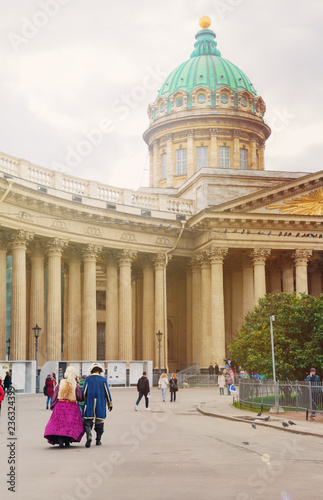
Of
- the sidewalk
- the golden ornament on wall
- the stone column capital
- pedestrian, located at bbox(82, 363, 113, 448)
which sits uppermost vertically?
the golden ornament on wall

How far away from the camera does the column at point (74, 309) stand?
4688 cm

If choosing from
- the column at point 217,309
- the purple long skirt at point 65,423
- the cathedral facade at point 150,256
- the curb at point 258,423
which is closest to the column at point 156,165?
the cathedral facade at point 150,256

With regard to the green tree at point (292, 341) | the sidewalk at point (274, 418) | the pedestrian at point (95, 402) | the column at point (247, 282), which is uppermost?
the column at point (247, 282)

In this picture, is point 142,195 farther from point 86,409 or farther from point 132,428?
point 86,409

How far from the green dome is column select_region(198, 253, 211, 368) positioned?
27343 mm

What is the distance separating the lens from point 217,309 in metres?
49.2

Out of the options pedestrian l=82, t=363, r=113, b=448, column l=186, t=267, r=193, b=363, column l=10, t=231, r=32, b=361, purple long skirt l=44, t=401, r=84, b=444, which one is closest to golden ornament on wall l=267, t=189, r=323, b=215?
column l=186, t=267, r=193, b=363

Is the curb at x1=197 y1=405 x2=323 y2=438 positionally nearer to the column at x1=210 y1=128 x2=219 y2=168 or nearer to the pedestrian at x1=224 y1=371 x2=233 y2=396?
the pedestrian at x1=224 y1=371 x2=233 y2=396

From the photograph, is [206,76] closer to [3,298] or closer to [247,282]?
[247,282]

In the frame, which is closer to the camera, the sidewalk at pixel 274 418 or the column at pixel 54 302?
the sidewalk at pixel 274 418

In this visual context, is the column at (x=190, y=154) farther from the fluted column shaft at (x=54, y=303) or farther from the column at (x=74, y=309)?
the fluted column shaft at (x=54, y=303)

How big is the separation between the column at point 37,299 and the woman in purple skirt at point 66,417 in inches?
1143

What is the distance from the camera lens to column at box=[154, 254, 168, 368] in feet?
165

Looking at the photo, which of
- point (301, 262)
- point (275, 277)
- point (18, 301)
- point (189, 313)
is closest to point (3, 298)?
point (18, 301)
